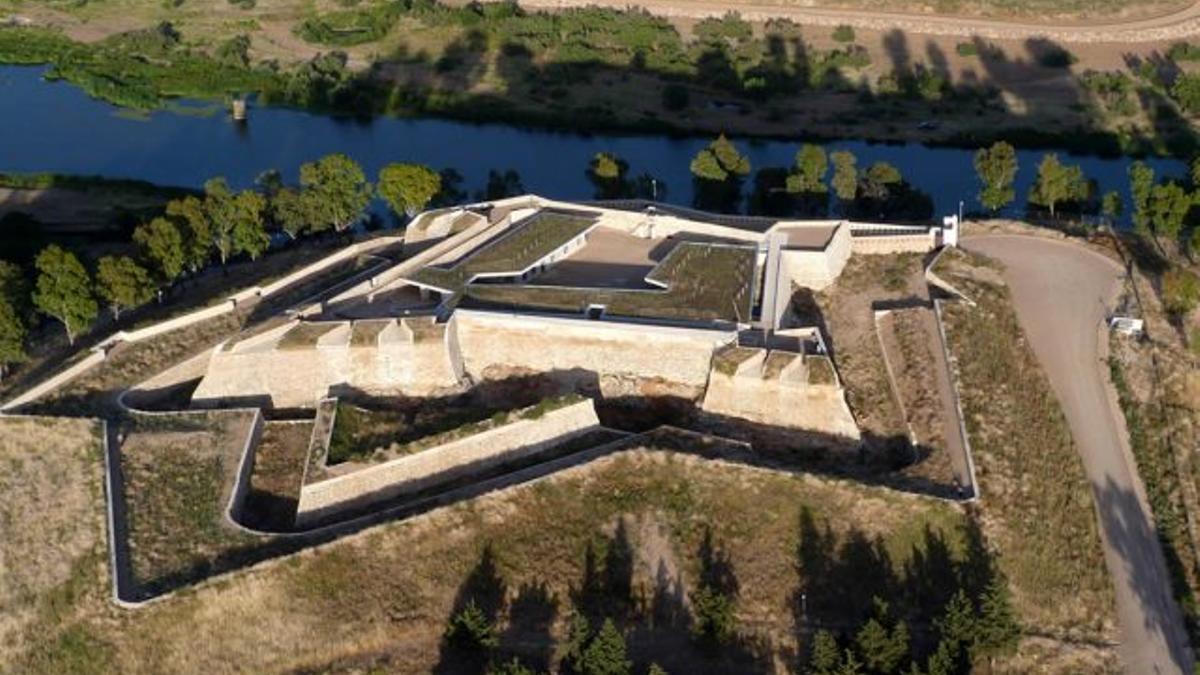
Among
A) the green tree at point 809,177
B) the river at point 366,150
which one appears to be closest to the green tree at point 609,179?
the river at point 366,150

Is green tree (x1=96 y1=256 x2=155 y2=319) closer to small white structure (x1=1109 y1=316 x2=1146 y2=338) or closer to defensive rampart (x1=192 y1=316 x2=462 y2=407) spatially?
defensive rampart (x1=192 y1=316 x2=462 y2=407)

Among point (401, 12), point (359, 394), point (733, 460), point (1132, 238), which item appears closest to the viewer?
point (733, 460)

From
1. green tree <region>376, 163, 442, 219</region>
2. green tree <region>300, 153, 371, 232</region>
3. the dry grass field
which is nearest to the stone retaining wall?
the dry grass field

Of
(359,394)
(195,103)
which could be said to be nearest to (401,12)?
(195,103)

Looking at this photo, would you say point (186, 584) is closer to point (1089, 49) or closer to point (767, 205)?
point (767, 205)

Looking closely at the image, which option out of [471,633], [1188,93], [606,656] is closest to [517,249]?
[471,633]

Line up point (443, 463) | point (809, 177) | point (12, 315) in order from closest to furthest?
point (443, 463), point (12, 315), point (809, 177)

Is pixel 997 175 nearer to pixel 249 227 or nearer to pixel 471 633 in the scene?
pixel 249 227
